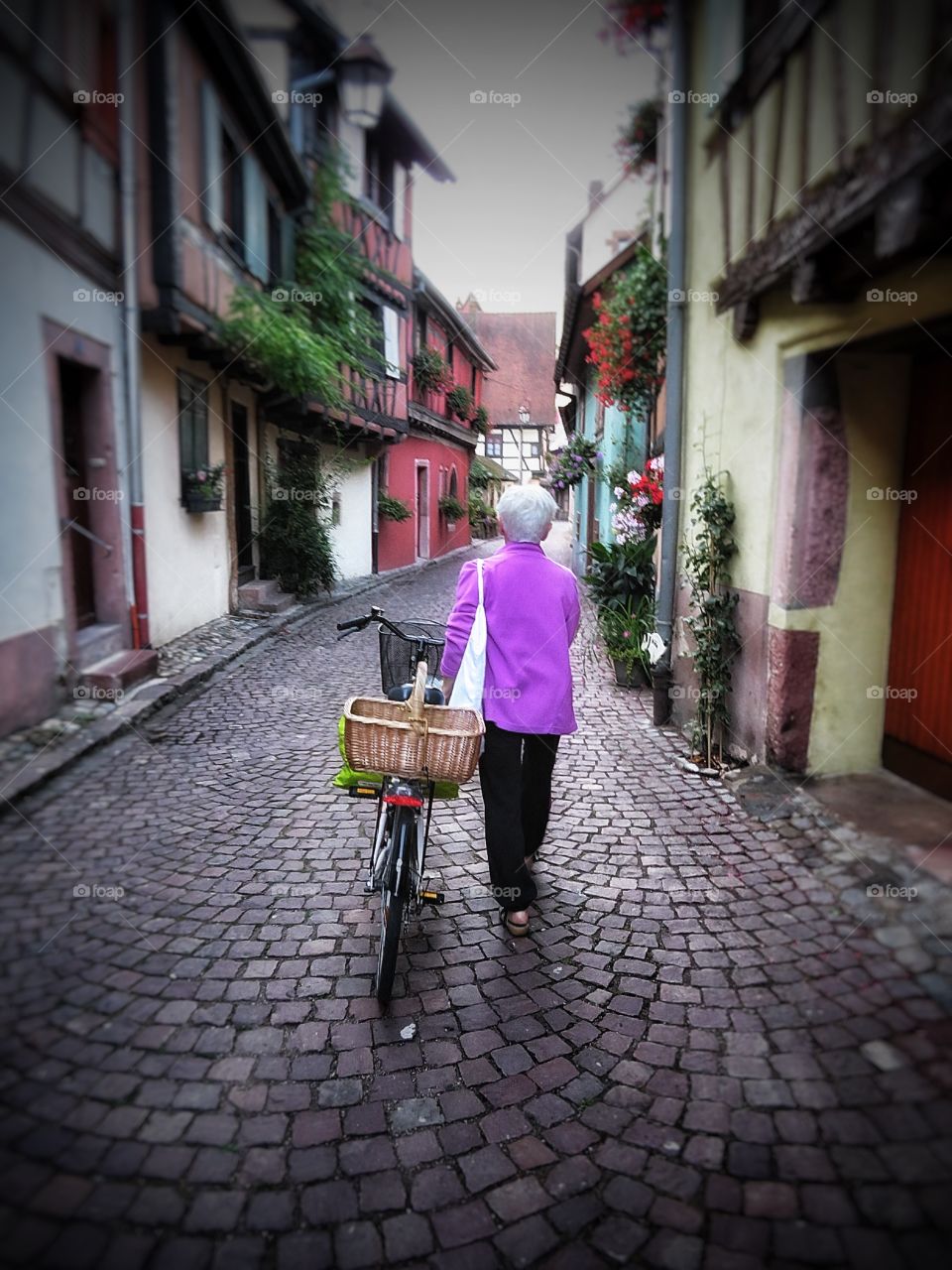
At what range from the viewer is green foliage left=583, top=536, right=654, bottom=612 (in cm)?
797

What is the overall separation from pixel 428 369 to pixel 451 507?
163 inches

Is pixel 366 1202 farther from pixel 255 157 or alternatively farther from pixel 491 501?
pixel 491 501

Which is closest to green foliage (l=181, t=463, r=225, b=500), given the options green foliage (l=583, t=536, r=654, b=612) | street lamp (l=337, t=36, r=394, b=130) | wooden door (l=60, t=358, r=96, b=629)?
wooden door (l=60, t=358, r=96, b=629)

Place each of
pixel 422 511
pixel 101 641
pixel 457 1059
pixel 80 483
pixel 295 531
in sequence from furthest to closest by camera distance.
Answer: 1. pixel 422 511
2. pixel 295 531
3. pixel 101 641
4. pixel 80 483
5. pixel 457 1059

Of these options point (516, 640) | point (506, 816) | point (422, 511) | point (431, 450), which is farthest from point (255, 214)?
point (431, 450)

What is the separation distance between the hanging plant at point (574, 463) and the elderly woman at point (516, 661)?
7955 mm

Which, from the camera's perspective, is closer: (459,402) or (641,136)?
(641,136)

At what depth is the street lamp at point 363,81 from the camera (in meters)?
3.91

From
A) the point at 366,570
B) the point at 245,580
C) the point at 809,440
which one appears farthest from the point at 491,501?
the point at 809,440

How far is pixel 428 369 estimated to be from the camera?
61.4 feet

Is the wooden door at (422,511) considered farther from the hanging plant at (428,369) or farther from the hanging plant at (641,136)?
the hanging plant at (641,136)

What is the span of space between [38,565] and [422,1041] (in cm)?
189

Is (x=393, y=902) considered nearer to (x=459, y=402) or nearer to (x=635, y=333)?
(x=635, y=333)

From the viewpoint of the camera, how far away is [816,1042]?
2.47 metres
